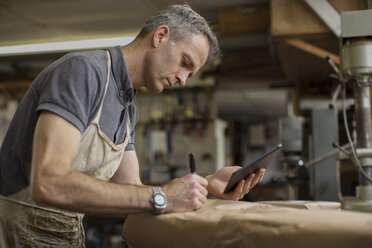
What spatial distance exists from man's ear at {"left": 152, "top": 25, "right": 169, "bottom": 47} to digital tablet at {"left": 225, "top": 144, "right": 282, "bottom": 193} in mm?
510

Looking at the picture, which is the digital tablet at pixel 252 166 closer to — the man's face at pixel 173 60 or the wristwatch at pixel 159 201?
the wristwatch at pixel 159 201

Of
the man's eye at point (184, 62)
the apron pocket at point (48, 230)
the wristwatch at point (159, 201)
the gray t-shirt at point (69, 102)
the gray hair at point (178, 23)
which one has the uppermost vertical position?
the gray hair at point (178, 23)

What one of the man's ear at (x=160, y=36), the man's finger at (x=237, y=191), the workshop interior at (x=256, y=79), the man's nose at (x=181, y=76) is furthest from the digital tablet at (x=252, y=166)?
the man's ear at (x=160, y=36)

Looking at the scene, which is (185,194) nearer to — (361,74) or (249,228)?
(249,228)

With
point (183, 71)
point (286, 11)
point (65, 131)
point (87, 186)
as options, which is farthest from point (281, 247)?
point (286, 11)

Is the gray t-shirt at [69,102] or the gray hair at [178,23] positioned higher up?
the gray hair at [178,23]

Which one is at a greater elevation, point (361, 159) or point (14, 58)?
point (14, 58)

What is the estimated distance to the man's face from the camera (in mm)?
1385

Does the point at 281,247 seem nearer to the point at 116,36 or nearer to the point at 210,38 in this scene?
the point at 210,38

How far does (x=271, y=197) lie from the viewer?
23.8ft

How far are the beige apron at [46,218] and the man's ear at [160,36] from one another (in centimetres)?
18

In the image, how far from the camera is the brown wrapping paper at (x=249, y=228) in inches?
30.3

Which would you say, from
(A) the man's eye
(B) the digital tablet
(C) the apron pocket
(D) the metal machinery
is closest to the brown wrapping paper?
(B) the digital tablet

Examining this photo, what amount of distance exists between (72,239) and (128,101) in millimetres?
477
